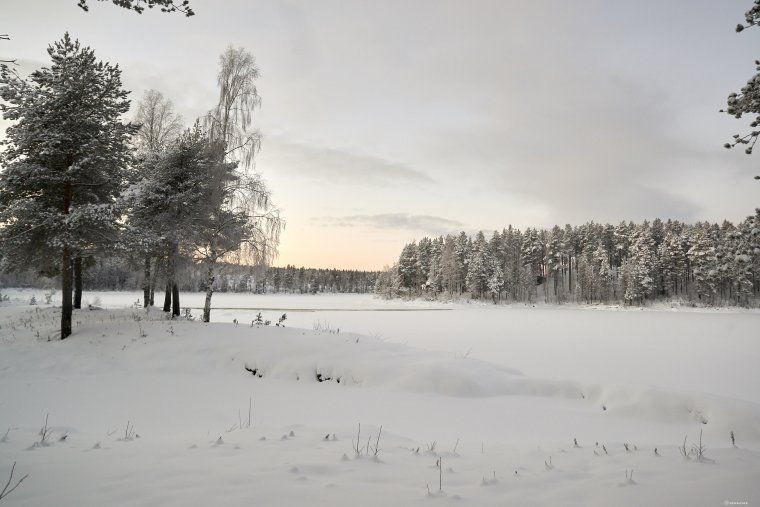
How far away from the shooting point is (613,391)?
9.50 meters

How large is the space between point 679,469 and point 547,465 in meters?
1.46

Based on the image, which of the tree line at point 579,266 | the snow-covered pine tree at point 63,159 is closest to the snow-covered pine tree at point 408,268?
the tree line at point 579,266

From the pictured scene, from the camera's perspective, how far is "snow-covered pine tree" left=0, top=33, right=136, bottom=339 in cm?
1420

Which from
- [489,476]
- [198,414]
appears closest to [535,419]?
[489,476]

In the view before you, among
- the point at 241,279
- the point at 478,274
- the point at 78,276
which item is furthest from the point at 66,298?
the point at 478,274

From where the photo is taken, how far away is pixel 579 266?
283ft

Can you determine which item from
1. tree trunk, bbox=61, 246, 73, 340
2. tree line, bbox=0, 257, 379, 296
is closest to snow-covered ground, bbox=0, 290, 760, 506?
tree trunk, bbox=61, 246, 73, 340

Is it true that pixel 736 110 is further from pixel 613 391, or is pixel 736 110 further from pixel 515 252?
pixel 515 252

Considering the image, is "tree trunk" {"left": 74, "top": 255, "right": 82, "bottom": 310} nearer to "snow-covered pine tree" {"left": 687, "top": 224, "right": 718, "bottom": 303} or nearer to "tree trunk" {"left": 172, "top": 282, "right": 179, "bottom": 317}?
"tree trunk" {"left": 172, "top": 282, "right": 179, "bottom": 317}

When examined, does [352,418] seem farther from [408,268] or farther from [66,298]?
[408,268]

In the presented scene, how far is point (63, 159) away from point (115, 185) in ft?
6.42

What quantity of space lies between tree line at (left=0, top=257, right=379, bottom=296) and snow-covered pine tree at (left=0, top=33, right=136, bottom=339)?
295 centimetres

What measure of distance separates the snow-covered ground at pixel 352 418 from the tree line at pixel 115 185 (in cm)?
358

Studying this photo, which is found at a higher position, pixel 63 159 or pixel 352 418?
pixel 63 159
